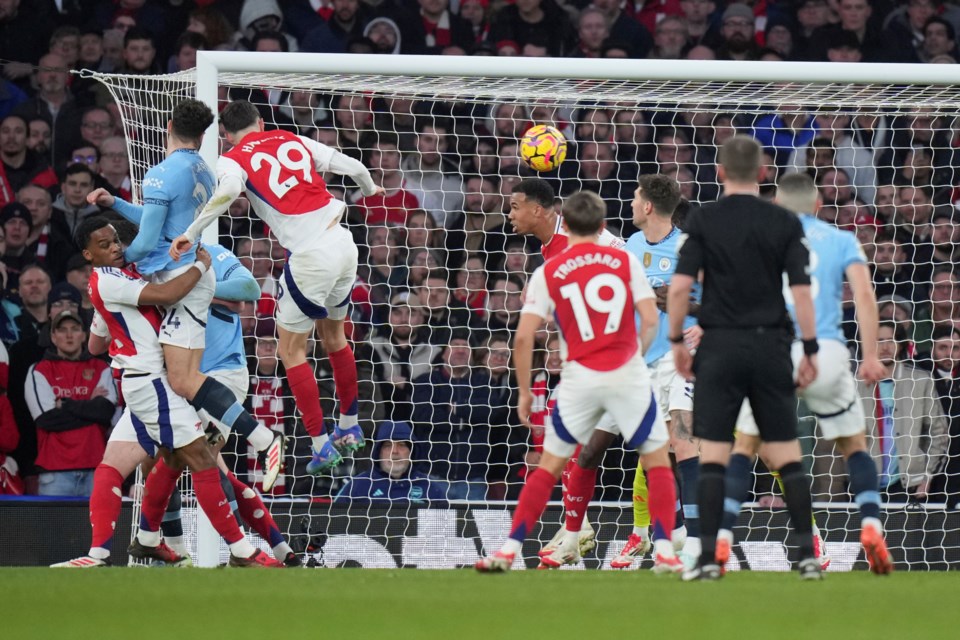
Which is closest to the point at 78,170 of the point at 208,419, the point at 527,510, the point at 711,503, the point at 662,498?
the point at 208,419

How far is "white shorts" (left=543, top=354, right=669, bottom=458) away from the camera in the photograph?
6891mm

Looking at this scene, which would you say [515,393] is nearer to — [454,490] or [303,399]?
[454,490]

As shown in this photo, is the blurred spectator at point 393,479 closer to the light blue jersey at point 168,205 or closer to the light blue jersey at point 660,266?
the light blue jersey at point 660,266

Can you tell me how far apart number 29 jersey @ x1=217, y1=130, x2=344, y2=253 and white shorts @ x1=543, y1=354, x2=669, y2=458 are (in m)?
2.50

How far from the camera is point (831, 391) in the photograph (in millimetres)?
6965

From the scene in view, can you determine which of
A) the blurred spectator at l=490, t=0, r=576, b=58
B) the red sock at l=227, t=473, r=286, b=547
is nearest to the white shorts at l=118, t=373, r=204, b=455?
the red sock at l=227, t=473, r=286, b=547

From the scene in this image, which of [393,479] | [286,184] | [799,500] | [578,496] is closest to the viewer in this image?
[799,500]

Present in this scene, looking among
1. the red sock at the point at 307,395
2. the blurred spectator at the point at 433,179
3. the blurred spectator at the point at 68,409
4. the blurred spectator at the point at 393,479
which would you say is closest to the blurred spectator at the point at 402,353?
the blurred spectator at the point at 393,479

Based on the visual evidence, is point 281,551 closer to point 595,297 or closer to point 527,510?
point 527,510

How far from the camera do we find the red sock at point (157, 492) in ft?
27.7

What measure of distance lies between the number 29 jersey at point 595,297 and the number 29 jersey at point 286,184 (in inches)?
90.8

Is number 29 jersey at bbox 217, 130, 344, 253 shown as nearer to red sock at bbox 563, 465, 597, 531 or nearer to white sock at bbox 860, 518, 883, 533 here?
red sock at bbox 563, 465, 597, 531

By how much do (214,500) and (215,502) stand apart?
0.5 inches

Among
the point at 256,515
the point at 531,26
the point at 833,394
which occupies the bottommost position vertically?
the point at 256,515
